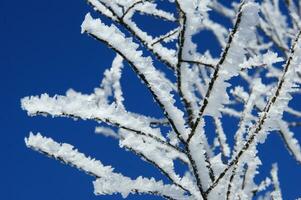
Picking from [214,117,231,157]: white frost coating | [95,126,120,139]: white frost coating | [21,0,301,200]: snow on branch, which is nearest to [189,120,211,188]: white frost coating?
[21,0,301,200]: snow on branch

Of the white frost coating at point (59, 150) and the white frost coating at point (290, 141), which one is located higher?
the white frost coating at point (290, 141)

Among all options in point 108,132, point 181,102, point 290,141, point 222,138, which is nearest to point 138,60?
point 181,102

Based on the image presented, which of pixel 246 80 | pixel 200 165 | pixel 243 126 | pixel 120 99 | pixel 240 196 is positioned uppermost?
pixel 246 80

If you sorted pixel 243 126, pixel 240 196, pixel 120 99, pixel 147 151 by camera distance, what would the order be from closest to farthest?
pixel 147 151, pixel 240 196, pixel 243 126, pixel 120 99

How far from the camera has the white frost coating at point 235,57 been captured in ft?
3.48

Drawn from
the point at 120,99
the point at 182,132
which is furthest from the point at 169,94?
the point at 120,99

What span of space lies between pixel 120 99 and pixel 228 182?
1178mm

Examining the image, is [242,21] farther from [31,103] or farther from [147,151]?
[31,103]

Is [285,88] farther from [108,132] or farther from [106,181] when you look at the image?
[108,132]

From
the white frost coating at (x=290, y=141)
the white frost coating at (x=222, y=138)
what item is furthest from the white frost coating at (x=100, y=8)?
the white frost coating at (x=290, y=141)

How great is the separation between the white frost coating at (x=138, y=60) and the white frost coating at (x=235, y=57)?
94 mm

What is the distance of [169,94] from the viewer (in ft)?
4.15

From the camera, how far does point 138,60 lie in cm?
120

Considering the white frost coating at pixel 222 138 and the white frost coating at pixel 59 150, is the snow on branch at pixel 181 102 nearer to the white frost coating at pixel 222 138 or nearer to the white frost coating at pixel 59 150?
the white frost coating at pixel 59 150
